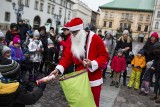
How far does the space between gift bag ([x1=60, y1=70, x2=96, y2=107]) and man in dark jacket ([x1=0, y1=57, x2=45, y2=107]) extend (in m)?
0.39

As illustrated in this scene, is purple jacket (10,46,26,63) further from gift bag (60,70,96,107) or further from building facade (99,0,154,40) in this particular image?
building facade (99,0,154,40)

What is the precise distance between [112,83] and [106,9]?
67.6 m

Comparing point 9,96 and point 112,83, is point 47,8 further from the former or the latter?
point 9,96

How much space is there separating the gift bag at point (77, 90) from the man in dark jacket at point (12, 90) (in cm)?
39

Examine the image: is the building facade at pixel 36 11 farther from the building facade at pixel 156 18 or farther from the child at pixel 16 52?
the child at pixel 16 52

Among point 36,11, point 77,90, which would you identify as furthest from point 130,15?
point 77,90

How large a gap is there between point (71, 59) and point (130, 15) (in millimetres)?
71127

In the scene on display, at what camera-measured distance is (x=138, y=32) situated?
7194 centimetres

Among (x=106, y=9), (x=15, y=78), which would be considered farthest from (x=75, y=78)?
(x=106, y=9)

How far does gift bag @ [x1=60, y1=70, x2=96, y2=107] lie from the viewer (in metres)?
2.81

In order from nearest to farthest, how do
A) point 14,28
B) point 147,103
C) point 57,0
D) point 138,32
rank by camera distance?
point 147,103 < point 14,28 < point 57,0 < point 138,32

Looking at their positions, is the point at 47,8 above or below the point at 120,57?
above

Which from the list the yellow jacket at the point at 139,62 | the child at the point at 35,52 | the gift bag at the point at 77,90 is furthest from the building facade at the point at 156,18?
the gift bag at the point at 77,90

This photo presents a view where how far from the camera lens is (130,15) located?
71.4 m
